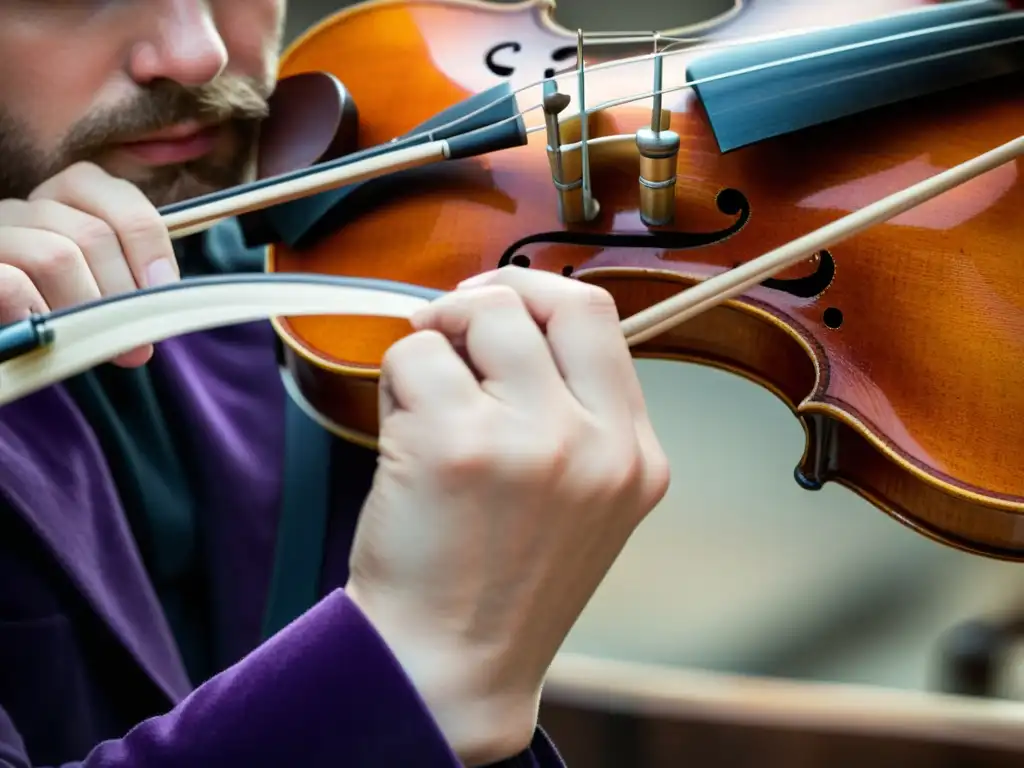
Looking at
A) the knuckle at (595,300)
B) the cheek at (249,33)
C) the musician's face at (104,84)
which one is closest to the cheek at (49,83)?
the musician's face at (104,84)

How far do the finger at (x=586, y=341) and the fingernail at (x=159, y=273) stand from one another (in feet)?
0.65

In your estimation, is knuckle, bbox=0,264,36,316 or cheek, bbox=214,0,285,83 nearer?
knuckle, bbox=0,264,36,316

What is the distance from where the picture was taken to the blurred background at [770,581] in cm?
107

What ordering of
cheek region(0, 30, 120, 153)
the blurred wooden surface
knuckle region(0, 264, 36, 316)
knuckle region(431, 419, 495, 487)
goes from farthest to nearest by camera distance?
the blurred wooden surface → cheek region(0, 30, 120, 153) → knuckle region(0, 264, 36, 316) → knuckle region(431, 419, 495, 487)

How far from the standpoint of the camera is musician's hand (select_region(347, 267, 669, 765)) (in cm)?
33

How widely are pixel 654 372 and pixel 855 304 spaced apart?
725 mm

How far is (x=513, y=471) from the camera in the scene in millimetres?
331

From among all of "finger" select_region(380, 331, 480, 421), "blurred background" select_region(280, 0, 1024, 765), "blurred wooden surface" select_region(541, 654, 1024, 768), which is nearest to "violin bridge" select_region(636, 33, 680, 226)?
"finger" select_region(380, 331, 480, 421)

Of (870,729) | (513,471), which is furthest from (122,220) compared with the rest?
(870,729)

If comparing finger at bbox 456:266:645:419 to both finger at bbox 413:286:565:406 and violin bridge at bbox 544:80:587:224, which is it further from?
violin bridge at bbox 544:80:587:224

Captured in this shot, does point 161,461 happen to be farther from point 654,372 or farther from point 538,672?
point 654,372

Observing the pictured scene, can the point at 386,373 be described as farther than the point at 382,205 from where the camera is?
No

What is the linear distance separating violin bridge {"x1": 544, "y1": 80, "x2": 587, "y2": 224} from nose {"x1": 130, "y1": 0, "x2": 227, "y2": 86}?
8.0 inches

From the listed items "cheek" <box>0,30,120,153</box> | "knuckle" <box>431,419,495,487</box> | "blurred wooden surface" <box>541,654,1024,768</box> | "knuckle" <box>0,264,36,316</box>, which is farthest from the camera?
"blurred wooden surface" <box>541,654,1024,768</box>
